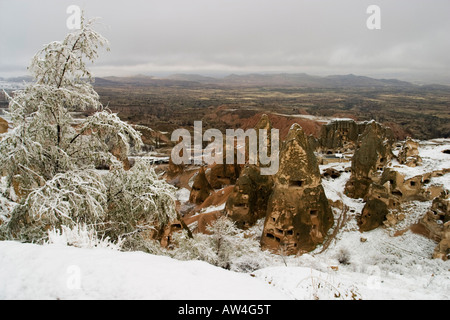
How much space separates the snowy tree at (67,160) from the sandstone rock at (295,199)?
8.59m

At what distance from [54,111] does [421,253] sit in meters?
16.3

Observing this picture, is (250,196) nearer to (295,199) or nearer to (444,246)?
(295,199)

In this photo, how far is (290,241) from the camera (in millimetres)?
14109

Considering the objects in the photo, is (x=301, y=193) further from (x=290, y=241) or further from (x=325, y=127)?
(x=325, y=127)

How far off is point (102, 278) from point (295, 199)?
11908 millimetres

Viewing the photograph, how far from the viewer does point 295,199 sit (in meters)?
14.2

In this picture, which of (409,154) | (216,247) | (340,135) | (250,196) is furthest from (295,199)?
(340,135)

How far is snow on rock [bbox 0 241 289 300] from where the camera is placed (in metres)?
3.24

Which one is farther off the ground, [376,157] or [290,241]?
[376,157]

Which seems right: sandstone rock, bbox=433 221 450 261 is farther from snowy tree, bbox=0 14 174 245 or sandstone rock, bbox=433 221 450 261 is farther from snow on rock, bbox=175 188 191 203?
snow on rock, bbox=175 188 191 203

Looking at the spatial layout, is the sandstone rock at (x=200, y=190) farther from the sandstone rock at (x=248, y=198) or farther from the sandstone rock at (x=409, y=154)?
the sandstone rock at (x=409, y=154)
